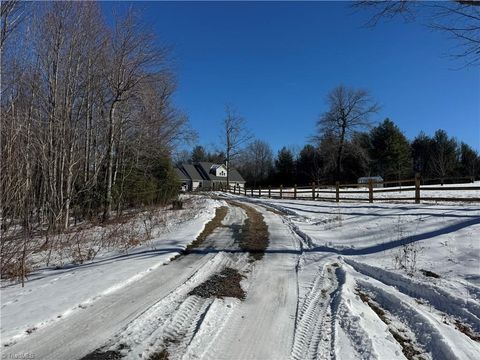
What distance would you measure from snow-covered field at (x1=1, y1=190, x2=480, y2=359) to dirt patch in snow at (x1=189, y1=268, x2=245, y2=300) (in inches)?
5.5

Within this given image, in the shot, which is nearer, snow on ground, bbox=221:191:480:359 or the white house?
snow on ground, bbox=221:191:480:359

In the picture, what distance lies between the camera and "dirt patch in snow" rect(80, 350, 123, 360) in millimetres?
2990

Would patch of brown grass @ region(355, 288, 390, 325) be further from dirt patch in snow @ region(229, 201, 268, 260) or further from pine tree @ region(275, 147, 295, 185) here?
pine tree @ region(275, 147, 295, 185)

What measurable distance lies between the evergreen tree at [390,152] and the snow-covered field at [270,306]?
50838mm

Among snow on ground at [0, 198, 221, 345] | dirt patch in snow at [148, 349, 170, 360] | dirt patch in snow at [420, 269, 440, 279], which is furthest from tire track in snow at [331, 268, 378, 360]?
snow on ground at [0, 198, 221, 345]

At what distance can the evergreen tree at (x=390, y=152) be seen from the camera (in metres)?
54.4

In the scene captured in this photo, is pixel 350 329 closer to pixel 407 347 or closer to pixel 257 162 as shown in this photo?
pixel 407 347

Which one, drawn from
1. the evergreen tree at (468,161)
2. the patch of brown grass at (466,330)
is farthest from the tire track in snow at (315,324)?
the evergreen tree at (468,161)

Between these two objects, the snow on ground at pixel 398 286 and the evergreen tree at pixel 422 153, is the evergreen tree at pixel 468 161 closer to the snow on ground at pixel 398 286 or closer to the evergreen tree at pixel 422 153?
the evergreen tree at pixel 422 153

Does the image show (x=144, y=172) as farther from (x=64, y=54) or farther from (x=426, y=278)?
(x=426, y=278)

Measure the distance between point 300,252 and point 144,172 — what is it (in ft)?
53.3

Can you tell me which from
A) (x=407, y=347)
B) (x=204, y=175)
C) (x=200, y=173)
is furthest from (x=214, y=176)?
(x=407, y=347)

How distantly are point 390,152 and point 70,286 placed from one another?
5632 centimetres

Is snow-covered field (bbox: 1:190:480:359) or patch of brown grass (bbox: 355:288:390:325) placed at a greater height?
snow-covered field (bbox: 1:190:480:359)
